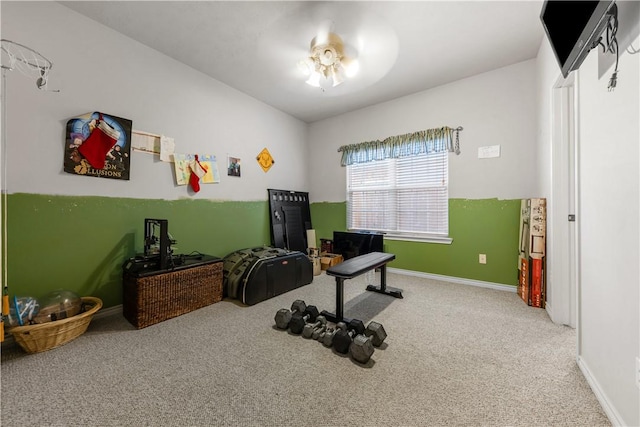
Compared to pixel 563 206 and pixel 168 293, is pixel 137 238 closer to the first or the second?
pixel 168 293

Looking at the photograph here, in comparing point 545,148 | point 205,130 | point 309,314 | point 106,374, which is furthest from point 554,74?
point 106,374

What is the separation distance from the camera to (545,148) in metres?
2.35

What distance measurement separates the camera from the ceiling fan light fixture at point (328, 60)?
2.23 meters

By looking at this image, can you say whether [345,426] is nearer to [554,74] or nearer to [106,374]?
[106,374]

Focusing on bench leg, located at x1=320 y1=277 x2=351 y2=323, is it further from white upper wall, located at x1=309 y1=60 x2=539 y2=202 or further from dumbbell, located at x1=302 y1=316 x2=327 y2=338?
white upper wall, located at x1=309 y1=60 x2=539 y2=202

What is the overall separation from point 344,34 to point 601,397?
10.1ft

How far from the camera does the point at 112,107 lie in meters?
2.29

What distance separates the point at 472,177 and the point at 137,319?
4.02 metres

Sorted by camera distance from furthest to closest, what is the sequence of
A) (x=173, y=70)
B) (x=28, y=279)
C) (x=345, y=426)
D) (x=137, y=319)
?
(x=173, y=70), (x=137, y=319), (x=28, y=279), (x=345, y=426)

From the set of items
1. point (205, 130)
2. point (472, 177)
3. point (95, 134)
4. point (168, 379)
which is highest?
point (205, 130)

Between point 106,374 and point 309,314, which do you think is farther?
point 309,314

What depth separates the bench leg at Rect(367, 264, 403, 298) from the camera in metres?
2.75

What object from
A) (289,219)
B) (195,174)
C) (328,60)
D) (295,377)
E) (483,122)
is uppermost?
(328,60)

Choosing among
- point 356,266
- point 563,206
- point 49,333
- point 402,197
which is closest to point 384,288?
point 356,266
